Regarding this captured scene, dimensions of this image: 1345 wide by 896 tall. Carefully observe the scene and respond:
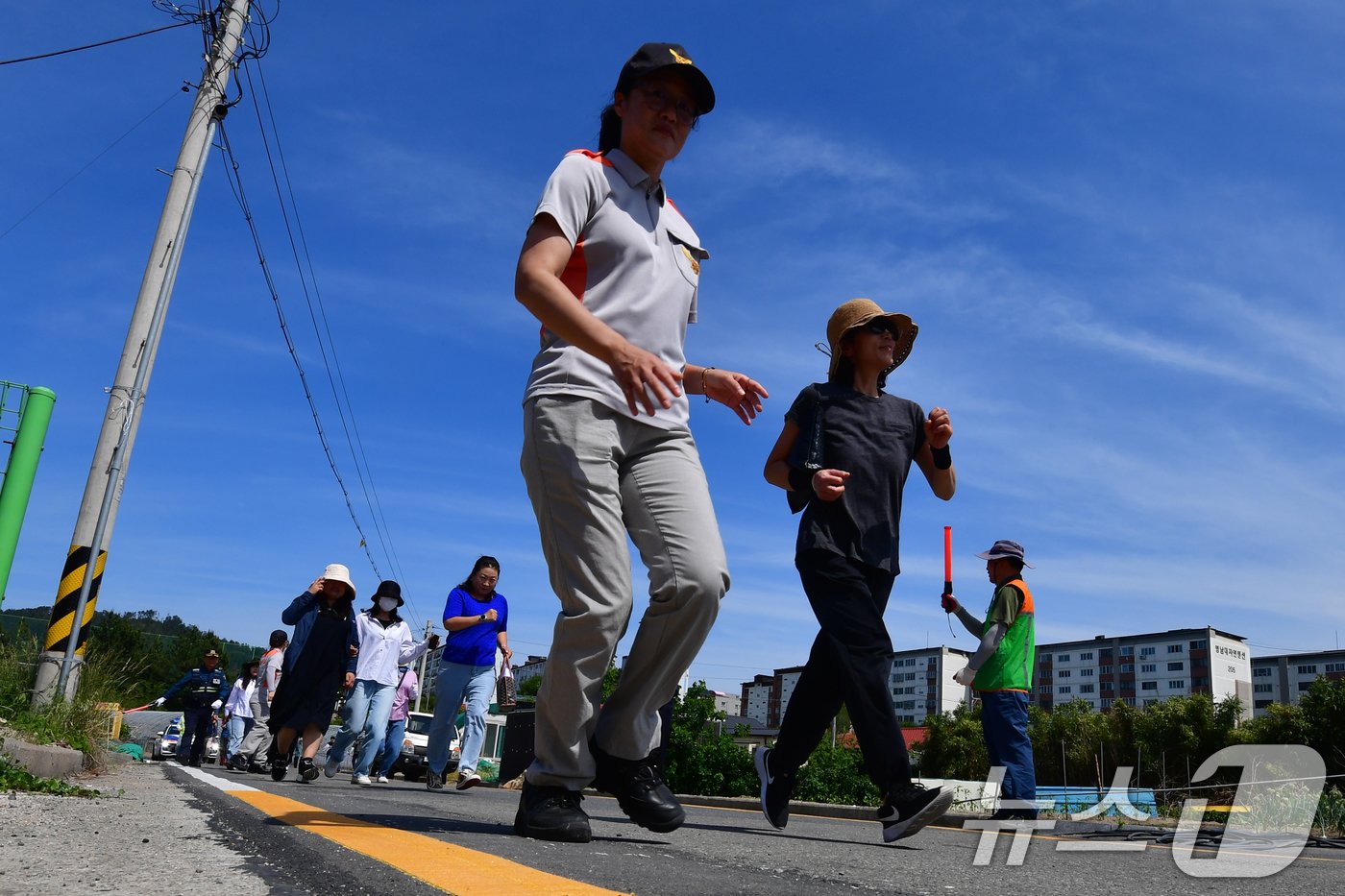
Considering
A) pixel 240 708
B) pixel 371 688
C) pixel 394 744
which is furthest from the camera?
pixel 240 708

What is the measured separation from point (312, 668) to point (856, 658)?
214 inches

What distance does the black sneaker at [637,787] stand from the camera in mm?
2826

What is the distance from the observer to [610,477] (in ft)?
8.95

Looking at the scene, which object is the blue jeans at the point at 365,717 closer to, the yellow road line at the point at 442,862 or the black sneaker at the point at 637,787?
the yellow road line at the point at 442,862

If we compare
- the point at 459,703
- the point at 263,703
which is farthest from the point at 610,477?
the point at 263,703

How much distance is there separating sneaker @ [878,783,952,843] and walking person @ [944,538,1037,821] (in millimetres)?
2498

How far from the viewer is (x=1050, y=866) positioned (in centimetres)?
314

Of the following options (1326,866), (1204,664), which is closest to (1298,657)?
(1204,664)

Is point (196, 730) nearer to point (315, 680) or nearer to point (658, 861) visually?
point (315, 680)

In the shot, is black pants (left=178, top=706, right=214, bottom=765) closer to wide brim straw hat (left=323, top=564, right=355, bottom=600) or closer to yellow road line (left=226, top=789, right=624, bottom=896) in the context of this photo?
wide brim straw hat (left=323, top=564, right=355, bottom=600)

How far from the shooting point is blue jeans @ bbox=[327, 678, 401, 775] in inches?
358

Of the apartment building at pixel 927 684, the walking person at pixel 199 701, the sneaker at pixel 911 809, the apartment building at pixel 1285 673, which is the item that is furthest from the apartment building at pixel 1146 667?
the sneaker at pixel 911 809

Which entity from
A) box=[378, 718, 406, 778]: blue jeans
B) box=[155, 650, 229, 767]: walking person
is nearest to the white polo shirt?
box=[378, 718, 406, 778]: blue jeans

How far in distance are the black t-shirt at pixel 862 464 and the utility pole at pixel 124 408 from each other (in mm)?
7188
